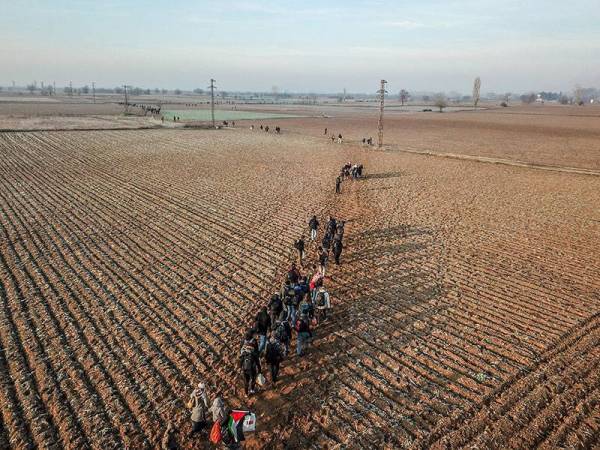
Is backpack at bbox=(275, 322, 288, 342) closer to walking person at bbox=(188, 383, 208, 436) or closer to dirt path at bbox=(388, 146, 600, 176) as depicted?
walking person at bbox=(188, 383, 208, 436)

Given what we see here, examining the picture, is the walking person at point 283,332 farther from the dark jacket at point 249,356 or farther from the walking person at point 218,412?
the walking person at point 218,412

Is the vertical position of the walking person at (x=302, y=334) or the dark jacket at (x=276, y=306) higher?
the dark jacket at (x=276, y=306)

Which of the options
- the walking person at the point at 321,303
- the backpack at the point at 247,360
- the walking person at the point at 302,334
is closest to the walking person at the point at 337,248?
the walking person at the point at 321,303

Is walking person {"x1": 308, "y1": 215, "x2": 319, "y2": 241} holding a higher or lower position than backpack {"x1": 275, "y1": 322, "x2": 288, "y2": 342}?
higher

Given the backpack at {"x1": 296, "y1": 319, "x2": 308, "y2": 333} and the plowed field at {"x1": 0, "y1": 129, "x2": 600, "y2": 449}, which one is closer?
the plowed field at {"x1": 0, "y1": 129, "x2": 600, "y2": 449}

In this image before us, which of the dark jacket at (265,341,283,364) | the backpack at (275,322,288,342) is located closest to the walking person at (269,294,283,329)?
the backpack at (275,322,288,342)

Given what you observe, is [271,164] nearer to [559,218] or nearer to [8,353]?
[559,218]
